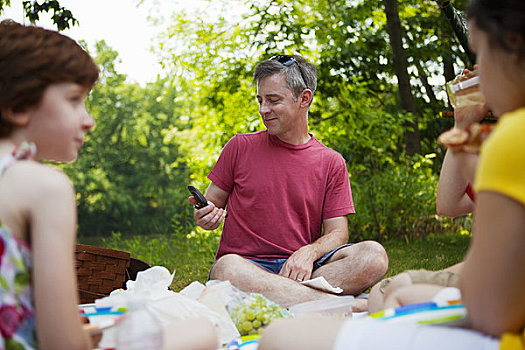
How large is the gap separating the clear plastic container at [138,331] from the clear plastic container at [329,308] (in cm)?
133

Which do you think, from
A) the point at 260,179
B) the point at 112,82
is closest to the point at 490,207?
the point at 260,179

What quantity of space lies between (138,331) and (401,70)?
6625 millimetres

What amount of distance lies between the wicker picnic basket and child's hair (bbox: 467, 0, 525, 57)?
222cm

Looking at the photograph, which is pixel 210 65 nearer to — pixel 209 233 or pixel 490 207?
pixel 209 233

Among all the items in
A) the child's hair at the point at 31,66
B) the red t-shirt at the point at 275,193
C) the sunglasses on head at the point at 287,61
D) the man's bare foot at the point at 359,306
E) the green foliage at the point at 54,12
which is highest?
the green foliage at the point at 54,12


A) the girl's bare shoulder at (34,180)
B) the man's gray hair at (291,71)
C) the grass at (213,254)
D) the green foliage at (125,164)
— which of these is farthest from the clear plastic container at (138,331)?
the green foliage at (125,164)

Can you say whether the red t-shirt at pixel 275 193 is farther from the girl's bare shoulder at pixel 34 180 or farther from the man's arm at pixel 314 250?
the girl's bare shoulder at pixel 34 180

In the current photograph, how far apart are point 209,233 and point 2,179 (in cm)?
515

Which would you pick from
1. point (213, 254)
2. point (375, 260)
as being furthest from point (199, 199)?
point (213, 254)

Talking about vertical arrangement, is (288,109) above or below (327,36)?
below

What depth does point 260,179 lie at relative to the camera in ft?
10.3

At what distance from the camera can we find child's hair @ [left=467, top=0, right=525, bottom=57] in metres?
1.09

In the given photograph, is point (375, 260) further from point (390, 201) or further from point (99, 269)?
point (390, 201)

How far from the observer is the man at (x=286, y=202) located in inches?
116
